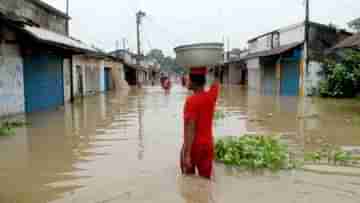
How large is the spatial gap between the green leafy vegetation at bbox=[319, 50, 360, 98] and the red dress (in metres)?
16.2

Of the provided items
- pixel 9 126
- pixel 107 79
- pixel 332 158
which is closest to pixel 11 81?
pixel 9 126

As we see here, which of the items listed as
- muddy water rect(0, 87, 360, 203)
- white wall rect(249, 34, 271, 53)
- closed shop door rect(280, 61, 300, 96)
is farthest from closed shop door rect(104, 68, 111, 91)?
muddy water rect(0, 87, 360, 203)

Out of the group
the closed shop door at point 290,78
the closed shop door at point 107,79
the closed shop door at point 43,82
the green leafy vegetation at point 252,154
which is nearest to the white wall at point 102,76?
the closed shop door at point 107,79

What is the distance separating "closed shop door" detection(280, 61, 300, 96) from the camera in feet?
70.7

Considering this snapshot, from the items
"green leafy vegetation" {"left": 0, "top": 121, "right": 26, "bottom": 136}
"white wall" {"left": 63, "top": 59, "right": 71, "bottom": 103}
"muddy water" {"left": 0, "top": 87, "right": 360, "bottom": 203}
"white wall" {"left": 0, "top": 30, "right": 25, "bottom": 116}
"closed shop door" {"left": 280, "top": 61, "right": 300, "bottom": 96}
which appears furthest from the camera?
"closed shop door" {"left": 280, "top": 61, "right": 300, "bottom": 96}

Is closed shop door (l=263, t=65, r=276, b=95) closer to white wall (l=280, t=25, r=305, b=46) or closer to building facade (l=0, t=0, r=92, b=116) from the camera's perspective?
white wall (l=280, t=25, r=305, b=46)

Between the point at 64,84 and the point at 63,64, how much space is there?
1014mm

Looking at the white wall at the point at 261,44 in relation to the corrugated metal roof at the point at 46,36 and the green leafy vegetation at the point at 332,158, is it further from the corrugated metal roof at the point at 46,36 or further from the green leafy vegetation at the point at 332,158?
the green leafy vegetation at the point at 332,158

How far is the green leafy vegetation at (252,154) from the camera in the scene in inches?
207

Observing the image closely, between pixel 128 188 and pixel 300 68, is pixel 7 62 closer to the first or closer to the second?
pixel 128 188

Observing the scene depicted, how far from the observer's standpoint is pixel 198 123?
147 inches

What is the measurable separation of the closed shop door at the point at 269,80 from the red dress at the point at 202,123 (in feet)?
71.0

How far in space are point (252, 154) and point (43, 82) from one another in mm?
10737

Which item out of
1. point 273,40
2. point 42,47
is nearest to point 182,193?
point 42,47
